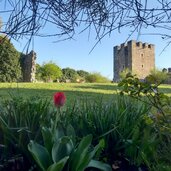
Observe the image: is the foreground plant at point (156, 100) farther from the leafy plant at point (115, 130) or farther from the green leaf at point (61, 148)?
the green leaf at point (61, 148)

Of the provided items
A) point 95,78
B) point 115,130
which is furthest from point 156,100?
point 95,78

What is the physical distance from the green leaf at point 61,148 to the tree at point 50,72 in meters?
28.3

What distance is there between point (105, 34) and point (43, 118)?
0.85 metres

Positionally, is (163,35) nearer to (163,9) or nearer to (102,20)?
(163,9)

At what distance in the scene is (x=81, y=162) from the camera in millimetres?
1872

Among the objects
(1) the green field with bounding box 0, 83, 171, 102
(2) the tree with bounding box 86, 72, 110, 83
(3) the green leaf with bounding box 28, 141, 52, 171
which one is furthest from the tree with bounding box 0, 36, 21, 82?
(2) the tree with bounding box 86, 72, 110, 83

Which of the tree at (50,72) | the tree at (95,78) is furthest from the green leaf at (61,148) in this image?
the tree at (50,72)

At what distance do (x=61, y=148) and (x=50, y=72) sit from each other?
28491 millimetres

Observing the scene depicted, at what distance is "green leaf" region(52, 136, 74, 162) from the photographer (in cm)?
189

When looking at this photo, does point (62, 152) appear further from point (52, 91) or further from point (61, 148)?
point (52, 91)

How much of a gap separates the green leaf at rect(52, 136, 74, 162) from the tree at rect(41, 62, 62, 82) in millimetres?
28251

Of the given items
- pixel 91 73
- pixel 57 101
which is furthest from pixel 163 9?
pixel 91 73

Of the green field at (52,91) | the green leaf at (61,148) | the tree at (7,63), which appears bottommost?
the green field at (52,91)

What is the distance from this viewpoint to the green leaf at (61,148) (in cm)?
189
